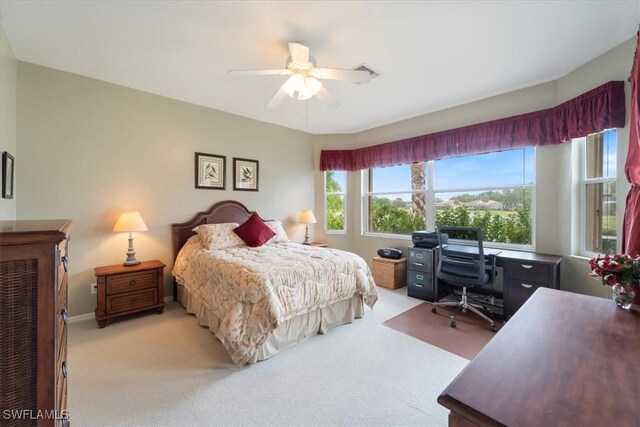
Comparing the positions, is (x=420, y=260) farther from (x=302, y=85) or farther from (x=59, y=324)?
(x=59, y=324)

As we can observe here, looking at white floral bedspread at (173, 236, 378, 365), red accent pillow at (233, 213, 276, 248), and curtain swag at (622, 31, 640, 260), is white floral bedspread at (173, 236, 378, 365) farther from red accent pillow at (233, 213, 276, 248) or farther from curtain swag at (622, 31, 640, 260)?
curtain swag at (622, 31, 640, 260)

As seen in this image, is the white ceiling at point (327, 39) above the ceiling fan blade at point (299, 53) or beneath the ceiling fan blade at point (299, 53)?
above

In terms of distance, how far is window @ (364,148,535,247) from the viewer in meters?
3.46

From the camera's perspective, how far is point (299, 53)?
214 centimetres

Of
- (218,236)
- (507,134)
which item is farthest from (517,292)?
(218,236)

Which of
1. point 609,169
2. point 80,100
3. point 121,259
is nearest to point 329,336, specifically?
point 121,259

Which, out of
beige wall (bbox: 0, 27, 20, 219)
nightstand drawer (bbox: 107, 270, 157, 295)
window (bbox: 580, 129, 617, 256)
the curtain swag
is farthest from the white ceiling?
nightstand drawer (bbox: 107, 270, 157, 295)

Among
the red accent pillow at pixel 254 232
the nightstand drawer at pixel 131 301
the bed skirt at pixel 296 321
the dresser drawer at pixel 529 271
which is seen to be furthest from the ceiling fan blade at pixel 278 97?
the dresser drawer at pixel 529 271

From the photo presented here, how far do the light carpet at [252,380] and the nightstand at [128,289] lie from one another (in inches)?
7.9

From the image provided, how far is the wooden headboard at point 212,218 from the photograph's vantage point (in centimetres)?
364

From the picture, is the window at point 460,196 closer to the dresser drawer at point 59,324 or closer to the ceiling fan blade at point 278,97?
the ceiling fan blade at point 278,97

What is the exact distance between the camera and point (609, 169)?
2.61m

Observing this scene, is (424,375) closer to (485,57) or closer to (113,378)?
(113,378)

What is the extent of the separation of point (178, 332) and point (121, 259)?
1.31m
